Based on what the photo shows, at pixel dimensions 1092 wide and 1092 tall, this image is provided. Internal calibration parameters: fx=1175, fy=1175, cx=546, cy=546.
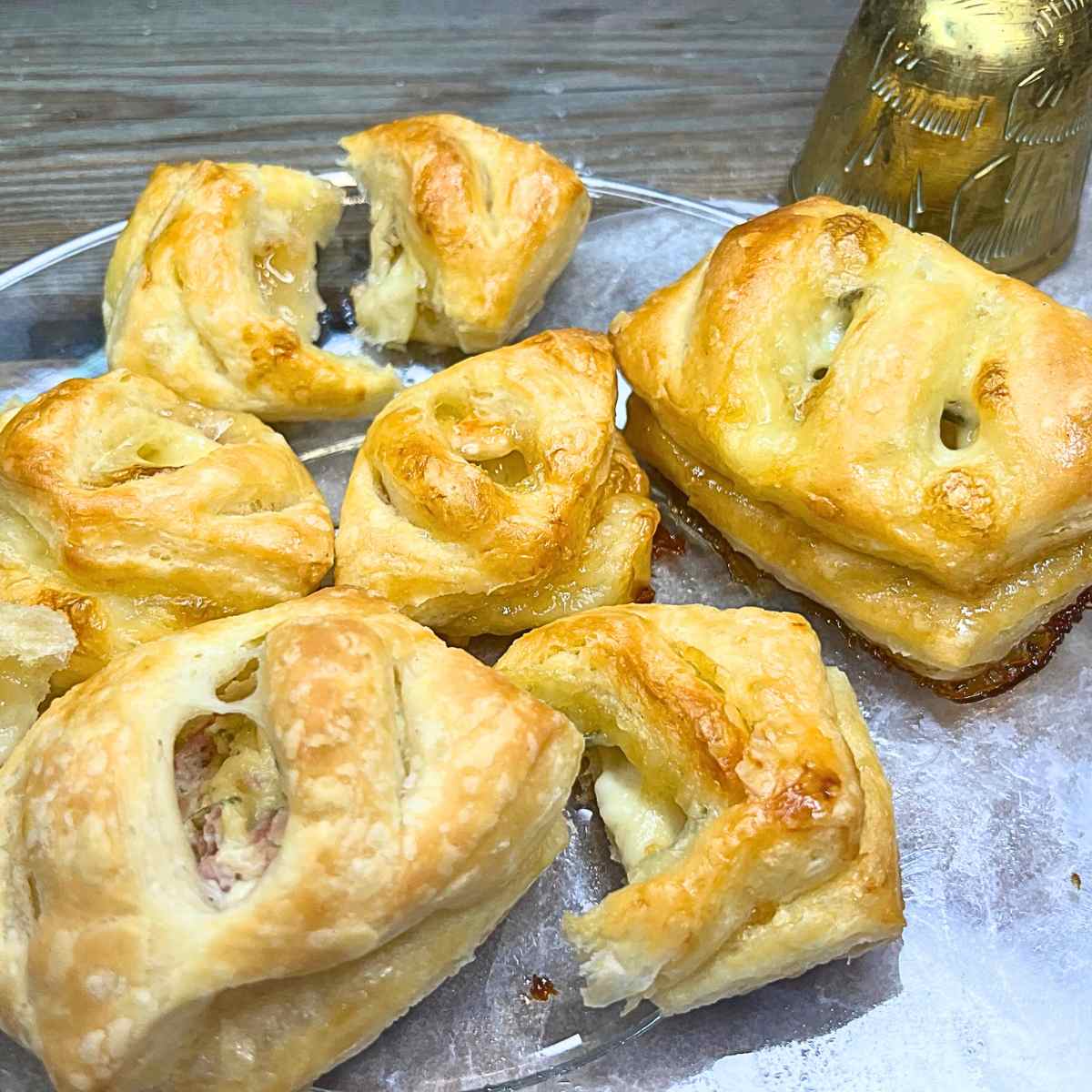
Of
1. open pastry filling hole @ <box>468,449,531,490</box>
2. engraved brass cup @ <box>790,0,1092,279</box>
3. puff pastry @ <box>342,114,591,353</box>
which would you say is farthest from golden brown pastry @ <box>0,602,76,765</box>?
engraved brass cup @ <box>790,0,1092,279</box>

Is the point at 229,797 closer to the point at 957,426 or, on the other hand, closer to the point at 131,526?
the point at 131,526

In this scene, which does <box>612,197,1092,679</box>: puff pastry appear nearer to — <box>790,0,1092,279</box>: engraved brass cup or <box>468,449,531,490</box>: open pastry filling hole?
<box>468,449,531,490</box>: open pastry filling hole

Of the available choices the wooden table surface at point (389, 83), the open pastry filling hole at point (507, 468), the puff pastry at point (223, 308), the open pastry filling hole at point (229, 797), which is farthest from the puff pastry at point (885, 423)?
the wooden table surface at point (389, 83)

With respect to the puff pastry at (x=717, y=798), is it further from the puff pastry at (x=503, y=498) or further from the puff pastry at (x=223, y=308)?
the puff pastry at (x=223, y=308)

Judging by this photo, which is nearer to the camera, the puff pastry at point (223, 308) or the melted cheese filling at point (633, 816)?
the melted cheese filling at point (633, 816)

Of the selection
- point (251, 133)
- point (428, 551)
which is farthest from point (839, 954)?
point (251, 133)

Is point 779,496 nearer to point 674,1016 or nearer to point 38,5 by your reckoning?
point 674,1016

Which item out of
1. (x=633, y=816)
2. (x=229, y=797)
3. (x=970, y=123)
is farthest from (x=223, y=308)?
(x=970, y=123)
